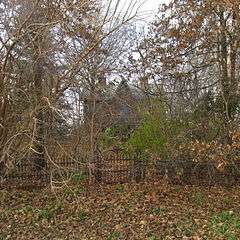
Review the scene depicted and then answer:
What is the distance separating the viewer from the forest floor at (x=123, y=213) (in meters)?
9.33

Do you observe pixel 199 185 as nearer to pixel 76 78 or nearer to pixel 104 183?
pixel 104 183

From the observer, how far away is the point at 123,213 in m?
10.6

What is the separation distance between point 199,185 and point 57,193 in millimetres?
4396

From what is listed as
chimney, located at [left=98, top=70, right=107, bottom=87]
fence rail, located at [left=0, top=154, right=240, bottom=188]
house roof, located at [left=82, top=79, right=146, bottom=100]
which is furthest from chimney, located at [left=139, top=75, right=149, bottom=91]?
fence rail, located at [left=0, top=154, right=240, bottom=188]

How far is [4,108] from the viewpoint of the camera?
10.5 meters

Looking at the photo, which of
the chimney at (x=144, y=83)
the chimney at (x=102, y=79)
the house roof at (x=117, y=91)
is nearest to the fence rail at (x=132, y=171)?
the house roof at (x=117, y=91)

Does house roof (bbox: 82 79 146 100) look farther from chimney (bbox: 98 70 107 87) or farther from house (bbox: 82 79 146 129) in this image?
chimney (bbox: 98 70 107 87)

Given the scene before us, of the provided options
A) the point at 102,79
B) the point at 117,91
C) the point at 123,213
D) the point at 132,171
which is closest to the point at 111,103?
the point at 117,91

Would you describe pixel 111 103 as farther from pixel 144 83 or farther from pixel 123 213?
pixel 123 213

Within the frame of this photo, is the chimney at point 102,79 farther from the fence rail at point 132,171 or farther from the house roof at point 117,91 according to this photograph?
the fence rail at point 132,171

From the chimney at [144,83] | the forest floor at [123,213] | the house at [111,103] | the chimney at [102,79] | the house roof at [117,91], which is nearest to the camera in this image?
the forest floor at [123,213]

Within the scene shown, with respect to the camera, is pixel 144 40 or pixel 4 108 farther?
pixel 144 40

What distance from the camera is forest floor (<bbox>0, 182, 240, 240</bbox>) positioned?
9.33 m

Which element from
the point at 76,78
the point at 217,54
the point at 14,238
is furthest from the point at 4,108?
the point at 217,54
